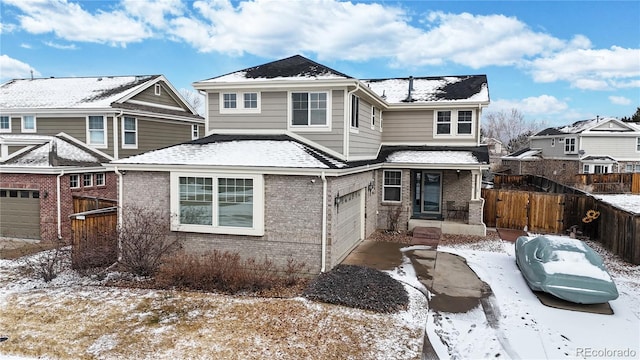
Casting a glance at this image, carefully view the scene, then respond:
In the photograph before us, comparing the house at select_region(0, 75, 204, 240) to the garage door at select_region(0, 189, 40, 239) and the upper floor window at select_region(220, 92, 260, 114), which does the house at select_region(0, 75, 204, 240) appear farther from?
the upper floor window at select_region(220, 92, 260, 114)

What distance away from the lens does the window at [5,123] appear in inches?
816

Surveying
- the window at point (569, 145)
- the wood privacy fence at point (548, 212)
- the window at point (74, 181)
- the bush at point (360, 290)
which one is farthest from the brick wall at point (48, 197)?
the window at point (569, 145)

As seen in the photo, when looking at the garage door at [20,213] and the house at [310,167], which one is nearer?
the house at [310,167]

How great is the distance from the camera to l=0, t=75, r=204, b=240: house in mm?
16016

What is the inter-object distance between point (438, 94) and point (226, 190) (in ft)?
38.5

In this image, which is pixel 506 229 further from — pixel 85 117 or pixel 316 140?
pixel 85 117

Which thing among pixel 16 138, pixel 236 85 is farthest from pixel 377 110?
pixel 16 138

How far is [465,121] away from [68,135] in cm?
1837

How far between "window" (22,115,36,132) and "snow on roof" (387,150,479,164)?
56.5ft

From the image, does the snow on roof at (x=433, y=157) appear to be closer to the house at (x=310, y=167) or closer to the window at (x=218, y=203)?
the house at (x=310, y=167)

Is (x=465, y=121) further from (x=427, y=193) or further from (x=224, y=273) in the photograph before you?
(x=224, y=273)

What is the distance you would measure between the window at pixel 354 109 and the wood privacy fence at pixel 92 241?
317 inches

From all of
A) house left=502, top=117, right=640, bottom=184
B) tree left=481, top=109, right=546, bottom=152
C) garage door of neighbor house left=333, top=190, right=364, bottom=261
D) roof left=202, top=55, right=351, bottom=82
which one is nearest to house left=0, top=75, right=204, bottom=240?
roof left=202, top=55, right=351, bottom=82

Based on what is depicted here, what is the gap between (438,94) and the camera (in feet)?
62.3
